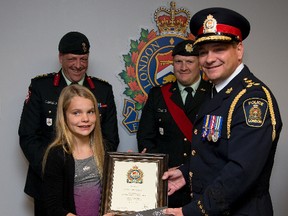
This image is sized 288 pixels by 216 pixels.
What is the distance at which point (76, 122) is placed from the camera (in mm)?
1882

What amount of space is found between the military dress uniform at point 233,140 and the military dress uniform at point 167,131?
0.90m

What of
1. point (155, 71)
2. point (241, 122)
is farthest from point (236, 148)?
point (155, 71)

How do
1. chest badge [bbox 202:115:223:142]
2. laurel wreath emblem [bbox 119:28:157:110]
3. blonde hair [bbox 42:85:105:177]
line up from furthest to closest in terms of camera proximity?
1. laurel wreath emblem [bbox 119:28:157:110]
2. blonde hair [bbox 42:85:105:177]
3. chest badge [bbox 202:115:223:142]

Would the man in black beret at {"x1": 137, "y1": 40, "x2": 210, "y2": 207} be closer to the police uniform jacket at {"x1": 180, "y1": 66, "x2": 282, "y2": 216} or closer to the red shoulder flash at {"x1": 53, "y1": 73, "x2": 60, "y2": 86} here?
the red shoulder flash at {"x1": 53, "y1": 73, "x2": 60, "y2": 86}

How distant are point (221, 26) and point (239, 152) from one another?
1.62ft

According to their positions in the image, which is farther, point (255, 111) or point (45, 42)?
point (45, 42)

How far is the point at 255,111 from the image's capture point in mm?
1365

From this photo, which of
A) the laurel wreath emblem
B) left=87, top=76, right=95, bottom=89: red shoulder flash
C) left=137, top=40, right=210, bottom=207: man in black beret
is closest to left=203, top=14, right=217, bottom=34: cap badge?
left=137, top=40, right=210, bottom=207: man in black beret

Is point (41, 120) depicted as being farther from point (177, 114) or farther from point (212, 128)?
point (212, 128)

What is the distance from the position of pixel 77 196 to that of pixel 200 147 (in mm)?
649

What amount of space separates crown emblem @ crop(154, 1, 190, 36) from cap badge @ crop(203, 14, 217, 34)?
1493 mm

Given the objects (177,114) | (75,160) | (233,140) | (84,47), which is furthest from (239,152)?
(84,47)

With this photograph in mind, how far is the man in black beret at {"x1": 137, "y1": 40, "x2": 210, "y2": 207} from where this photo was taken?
255 cm

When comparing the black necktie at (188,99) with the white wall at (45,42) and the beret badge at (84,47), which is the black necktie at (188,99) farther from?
the beret badge at (84,47)
